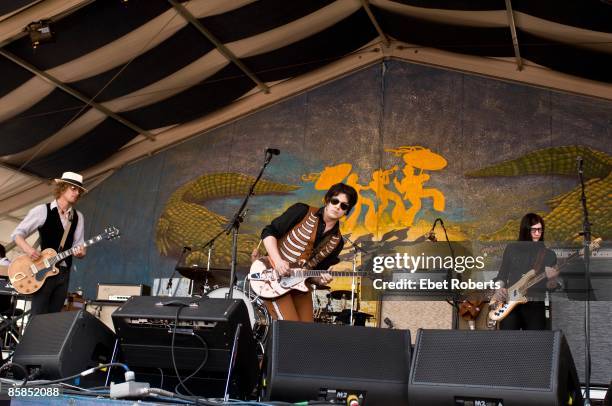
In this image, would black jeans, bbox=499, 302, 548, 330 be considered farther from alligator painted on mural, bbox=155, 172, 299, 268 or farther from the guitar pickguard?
alligator painted on mural, bbox=155, 172, 299, 268

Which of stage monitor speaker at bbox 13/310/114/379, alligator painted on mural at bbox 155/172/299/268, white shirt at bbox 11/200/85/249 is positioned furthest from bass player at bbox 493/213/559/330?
alligator painted on mural at bbox 155/172/299/268

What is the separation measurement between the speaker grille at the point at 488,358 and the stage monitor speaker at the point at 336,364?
0.45ft

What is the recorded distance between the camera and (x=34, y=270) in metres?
4.90

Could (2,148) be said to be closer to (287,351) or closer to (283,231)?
(283,231)

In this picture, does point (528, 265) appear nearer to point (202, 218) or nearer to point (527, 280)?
point (527, 280)

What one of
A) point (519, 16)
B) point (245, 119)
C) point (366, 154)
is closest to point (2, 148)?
point (245, 119)

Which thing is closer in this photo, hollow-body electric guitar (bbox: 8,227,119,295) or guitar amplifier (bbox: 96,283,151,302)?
hollow-body electric guitar (bbox: 8,227,119,295)

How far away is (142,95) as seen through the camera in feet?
29.7

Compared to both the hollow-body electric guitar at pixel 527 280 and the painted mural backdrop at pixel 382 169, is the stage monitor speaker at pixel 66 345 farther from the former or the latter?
the painted mural backdrop at pixel 382 169

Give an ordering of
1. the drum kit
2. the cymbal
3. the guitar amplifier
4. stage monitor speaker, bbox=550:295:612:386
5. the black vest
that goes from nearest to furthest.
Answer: stage monitor speaker, bbox=550:295:612:386 → the black vest → the drum kit → the cymbal → the guitar amplifier

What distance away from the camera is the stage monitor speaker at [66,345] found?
3031 mm

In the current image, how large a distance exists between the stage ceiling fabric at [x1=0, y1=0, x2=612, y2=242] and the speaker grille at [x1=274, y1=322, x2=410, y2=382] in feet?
15.2

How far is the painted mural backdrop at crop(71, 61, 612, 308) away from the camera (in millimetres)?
8492

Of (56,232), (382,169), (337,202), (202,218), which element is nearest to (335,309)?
(382,169)
